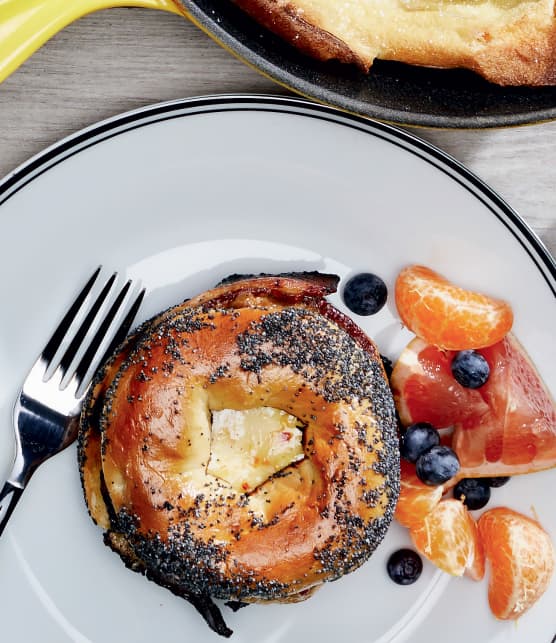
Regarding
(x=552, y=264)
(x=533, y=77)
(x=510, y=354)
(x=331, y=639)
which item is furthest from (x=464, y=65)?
(x=331, y=639)

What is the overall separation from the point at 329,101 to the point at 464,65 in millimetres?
218

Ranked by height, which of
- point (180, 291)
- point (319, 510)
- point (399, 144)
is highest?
point (399, 144)

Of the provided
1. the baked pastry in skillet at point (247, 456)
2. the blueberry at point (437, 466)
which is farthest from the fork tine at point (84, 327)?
the blueberry at point (437, 466)

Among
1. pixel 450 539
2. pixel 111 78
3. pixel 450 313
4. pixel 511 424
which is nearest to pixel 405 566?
pixel 450 539

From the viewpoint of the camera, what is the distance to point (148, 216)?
4.91 ft

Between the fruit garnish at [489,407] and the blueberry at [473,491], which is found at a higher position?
the fruit garnish at [489,407]

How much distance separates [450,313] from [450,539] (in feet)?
1.39

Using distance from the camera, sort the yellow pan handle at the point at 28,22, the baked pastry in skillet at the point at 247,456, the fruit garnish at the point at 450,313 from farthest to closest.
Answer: the fruit garnish at the point at 450,313, the baked pastry in skillet at the point at 247,456, the yellow pan handle at the point at 28,22

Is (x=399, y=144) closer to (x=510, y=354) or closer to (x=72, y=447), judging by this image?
(x=510, y=354)

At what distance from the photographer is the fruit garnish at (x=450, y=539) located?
1477 millimetres

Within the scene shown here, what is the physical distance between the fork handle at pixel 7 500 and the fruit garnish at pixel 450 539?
0.75 meters

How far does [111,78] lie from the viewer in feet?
4.69

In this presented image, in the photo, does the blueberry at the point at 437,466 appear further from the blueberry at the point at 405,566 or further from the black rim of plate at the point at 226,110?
the black rim of plate at the point at 226,110

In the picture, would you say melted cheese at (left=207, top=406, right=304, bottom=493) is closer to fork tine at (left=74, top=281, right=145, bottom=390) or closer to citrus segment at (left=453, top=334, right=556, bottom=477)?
fork tine at (left=74, top=281, right=145, bottom=390)
